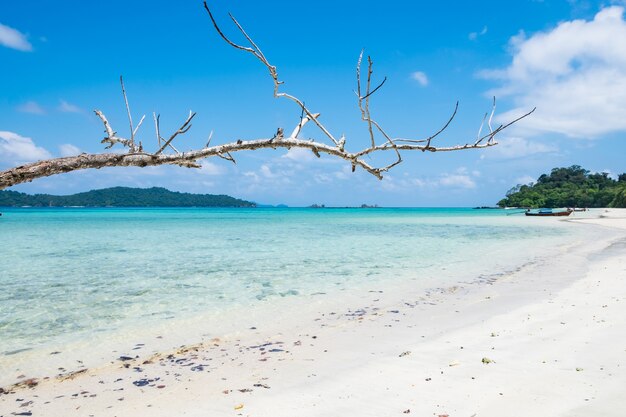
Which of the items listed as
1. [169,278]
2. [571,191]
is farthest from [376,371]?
[571,191]

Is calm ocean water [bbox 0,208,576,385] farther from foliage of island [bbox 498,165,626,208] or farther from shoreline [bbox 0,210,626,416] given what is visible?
foliage of island [bbox 498,165,626,208]

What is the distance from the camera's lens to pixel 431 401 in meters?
3.80

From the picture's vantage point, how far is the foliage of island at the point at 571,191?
326ft

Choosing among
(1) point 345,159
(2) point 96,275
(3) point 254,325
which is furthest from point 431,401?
(2) point 96,275

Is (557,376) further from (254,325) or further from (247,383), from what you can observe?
(254,325)

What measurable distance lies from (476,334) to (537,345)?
85 cm

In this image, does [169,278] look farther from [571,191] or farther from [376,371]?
[571,191]

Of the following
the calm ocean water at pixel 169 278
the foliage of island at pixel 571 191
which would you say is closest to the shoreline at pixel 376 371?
the calm ocean water at pixel 169 278

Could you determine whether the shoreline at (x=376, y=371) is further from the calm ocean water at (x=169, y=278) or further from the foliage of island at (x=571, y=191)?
the foliage of island at (x=571, y=191)

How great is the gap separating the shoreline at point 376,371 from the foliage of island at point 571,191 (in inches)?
3922

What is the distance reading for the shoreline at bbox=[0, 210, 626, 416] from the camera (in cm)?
386

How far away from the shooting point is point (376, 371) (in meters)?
4.67

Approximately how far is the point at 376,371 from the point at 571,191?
13221 cm

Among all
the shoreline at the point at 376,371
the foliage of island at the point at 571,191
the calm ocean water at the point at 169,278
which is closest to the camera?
the shoreline at the point at 376,371
